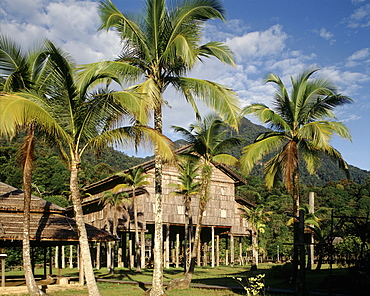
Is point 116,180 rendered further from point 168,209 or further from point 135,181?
point 168,209

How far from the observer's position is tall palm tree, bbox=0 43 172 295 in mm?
14445

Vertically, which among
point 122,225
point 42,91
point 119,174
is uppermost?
point 42,91

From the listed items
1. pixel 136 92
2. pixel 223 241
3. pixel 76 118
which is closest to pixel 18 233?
pixel 76 118

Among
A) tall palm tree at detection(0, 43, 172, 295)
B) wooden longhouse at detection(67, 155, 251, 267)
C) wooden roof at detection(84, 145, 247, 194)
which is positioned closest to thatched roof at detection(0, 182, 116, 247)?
tall palm tree at detection(0, 43, 172, 295)

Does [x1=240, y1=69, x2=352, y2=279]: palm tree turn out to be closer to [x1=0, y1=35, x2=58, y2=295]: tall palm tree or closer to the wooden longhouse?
[x1=0, y1=35, x2=58, y2=295]: tall palm tree

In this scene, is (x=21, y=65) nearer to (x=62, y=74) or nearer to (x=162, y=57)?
(x=62, y=74)

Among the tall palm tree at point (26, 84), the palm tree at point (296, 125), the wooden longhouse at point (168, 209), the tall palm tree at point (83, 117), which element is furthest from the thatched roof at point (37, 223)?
the wooden longhouse at point (168, 209)

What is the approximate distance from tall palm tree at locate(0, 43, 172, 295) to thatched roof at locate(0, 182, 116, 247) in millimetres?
5016

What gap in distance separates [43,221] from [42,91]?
24.0 ft

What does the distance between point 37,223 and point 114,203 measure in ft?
44.4

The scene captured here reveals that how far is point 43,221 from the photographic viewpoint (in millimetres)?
20547

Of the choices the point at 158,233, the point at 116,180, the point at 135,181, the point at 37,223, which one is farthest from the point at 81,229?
the point at 116,180

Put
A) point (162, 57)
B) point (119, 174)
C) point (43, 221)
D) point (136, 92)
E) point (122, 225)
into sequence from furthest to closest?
point (122, 225) → point (119, 174) → point (43, 221) → point (162, 57) → point (136, 92)

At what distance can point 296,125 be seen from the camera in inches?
776
